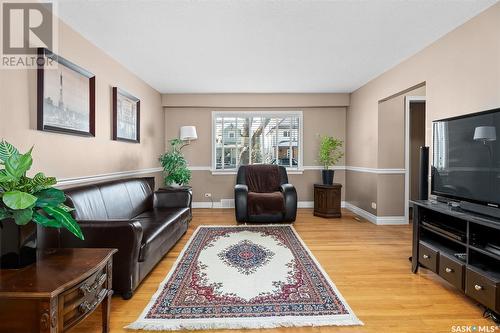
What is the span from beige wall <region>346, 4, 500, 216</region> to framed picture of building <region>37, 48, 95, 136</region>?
3.91 meters

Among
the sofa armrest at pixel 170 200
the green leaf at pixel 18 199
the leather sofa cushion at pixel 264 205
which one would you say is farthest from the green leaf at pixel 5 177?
the leather sofa cushion at pixel 264 205

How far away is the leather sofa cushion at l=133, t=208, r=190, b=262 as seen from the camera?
7.22 feet

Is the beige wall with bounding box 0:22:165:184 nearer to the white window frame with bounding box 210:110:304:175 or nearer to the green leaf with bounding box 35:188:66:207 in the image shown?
the green leaf with bounding box 35:188:66:207

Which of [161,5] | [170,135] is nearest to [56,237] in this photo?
[161,5]

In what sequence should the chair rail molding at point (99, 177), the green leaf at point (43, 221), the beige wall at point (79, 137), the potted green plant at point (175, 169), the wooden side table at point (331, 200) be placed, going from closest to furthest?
1. the green leaf at point (43, 221)
2. the beige wall at point (79, 137)
3. the chair rail molding at point (99, 177)
4. the potted green plant at point (175, 169)
5. the wooden side table at point (331, 200)

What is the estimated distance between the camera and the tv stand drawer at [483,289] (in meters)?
1.64

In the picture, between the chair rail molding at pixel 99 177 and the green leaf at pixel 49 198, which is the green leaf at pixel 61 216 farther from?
the chair rail molding at pixel 99 177

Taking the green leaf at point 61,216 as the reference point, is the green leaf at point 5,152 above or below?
above

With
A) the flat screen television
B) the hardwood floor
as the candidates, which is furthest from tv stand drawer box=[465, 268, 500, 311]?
the flat screen television

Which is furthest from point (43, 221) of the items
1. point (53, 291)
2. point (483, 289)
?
point (483, 289)

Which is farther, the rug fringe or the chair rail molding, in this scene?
the chair rail molding

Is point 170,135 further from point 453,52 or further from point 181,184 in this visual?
point 453,52

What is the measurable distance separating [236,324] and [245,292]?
39 cm

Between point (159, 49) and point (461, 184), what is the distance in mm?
3503
